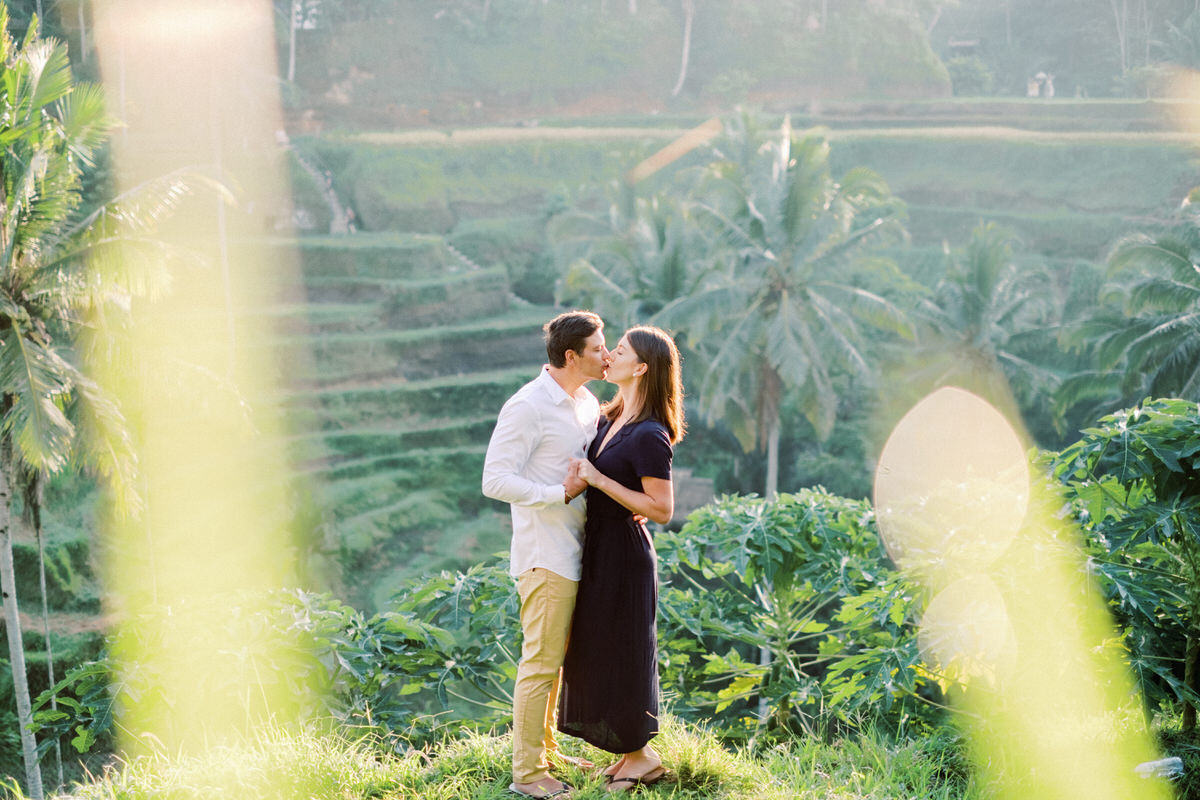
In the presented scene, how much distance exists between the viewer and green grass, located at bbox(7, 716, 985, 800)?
3.23m

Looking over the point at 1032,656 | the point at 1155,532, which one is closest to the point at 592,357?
the point at 1032,656

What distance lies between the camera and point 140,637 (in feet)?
13.7

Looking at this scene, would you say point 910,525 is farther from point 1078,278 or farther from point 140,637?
point 1078,278

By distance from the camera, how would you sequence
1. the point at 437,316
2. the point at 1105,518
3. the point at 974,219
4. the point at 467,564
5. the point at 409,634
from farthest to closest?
1. the point at 974,219
2. the point at 437,316
3. the point at 467,564
4. the point at 409,634
5. the point at 1105,518

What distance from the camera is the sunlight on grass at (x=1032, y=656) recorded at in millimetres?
3506

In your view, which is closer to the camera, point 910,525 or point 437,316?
point 910,525

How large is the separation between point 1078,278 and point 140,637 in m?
22.9

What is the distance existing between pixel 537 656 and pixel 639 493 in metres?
0.60

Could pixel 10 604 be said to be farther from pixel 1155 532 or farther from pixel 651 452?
pixel 1155 532

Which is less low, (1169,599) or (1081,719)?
(1169,599)

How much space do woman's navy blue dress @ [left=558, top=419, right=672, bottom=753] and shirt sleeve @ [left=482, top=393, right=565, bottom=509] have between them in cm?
19

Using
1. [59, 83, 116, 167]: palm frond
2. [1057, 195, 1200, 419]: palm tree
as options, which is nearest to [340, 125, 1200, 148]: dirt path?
[1057, 195, 1200, 419]: palm tree

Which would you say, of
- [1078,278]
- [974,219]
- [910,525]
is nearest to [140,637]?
[910,525]

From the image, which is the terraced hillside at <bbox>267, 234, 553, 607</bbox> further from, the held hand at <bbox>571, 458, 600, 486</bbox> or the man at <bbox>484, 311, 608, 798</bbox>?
the held hand at <bbox>571, 458, 600, 486</bbox>
